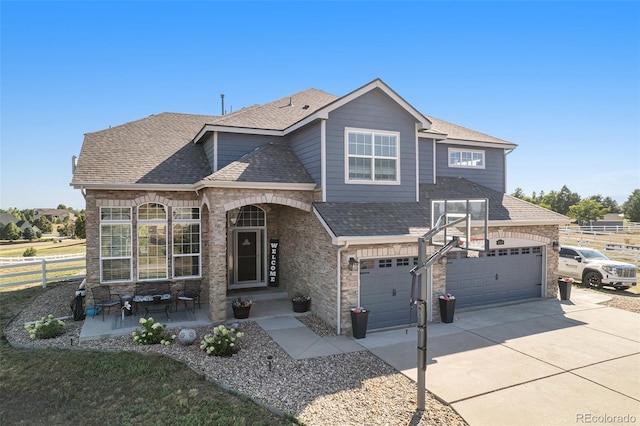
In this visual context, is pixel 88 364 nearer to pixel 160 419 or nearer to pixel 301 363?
pixel 160 419

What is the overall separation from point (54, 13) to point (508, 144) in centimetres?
1673

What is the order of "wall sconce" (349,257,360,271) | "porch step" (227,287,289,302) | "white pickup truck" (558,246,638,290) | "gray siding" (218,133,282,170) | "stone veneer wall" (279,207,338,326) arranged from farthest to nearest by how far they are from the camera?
"white pickup truck" (558,246,638,290)
"porch step" (227,287,289,302)
"gray siding" (218,133,282,170)
"stone veneer wall" (279,207,338,326)
"wall sconce" (349,257,360,271)

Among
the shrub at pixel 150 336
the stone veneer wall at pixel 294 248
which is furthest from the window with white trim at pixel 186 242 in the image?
the shrub at pixel 150 336

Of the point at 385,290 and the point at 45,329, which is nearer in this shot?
the point at 45,329

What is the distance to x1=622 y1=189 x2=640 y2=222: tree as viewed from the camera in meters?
64.9

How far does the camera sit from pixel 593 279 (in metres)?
16.0

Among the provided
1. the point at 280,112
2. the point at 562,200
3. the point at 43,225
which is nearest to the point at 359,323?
the point at 280,112

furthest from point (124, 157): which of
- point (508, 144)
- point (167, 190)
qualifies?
point (508, 144)

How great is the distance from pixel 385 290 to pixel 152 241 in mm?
7820

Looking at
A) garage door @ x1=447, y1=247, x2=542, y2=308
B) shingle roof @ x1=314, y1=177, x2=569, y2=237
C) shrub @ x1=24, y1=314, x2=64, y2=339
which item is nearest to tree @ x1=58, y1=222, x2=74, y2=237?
shrub @ x1=24, y1=314, x2=64, y2=339

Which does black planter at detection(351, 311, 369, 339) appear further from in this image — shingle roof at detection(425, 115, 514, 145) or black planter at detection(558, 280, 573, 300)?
shingle roof at detection(425, 115, 514, 145)

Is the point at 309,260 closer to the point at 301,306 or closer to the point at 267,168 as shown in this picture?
the point at 301,306

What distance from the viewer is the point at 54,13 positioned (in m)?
9.73

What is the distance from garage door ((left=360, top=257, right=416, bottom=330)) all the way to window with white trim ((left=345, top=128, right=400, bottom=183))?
284cm
